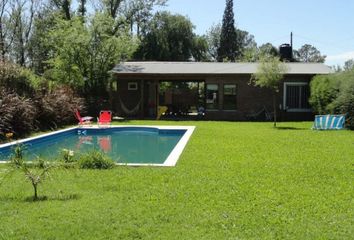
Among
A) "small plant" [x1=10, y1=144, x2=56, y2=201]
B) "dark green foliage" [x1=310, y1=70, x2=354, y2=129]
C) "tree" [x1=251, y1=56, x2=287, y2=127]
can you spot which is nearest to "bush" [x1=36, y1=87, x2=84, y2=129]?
"tree" [x1=251, y1=56, x2=287, y2=127]

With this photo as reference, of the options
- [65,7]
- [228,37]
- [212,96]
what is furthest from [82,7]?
[228,37]

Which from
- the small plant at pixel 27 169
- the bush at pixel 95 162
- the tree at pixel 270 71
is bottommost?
the bush at pixel 95 162

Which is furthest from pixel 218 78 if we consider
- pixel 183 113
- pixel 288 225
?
pixel 288 225

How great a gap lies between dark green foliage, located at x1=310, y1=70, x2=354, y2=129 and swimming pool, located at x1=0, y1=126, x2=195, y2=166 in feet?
22.1

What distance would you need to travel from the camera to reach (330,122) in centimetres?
1847

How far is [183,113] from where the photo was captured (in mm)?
28047

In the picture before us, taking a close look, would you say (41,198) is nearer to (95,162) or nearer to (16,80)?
(95,162)

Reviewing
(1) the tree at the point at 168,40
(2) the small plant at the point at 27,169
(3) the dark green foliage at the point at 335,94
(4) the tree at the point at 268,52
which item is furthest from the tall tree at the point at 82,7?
(2) the small plant at the point at 27,169

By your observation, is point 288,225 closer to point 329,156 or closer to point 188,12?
point 329,156

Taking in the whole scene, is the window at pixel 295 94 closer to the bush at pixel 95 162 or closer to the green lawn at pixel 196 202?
the green lawn at pixel 196 202

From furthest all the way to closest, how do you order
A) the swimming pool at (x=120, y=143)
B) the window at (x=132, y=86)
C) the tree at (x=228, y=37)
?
the tree at (x=228, y=37) < the window at (x=132, y=86) < the swimming pool at (x=120, y=143)

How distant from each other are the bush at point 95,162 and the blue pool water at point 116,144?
4.21 ft

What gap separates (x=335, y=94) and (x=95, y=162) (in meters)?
14.1

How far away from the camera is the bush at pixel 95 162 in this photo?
913 cm
